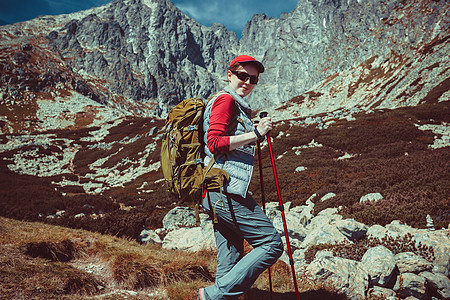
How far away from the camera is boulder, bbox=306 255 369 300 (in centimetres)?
411

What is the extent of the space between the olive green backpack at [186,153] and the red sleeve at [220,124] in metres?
0.17

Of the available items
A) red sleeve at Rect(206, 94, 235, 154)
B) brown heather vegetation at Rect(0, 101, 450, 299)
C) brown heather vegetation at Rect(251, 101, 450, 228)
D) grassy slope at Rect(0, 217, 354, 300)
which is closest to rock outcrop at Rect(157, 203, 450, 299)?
brown heather vegetation at Rect(0, 101, 450, 299)

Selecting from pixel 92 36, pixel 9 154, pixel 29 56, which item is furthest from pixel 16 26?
pixel 9 154

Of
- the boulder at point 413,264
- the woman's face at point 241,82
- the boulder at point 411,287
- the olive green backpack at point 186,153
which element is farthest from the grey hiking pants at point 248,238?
the boulder at point 413,264

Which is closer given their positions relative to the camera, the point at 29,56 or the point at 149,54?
the point at 29,56

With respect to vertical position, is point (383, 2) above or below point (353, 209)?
above

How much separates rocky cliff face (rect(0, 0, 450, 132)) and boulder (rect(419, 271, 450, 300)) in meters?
33.9

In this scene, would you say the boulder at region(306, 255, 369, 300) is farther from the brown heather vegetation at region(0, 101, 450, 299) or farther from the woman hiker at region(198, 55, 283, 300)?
the woman hiker at region(198, 55, 283, 300)

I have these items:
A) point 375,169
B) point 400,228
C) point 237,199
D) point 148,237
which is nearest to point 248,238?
point 237,199

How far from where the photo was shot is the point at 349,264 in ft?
14.9

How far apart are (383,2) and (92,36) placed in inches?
6070

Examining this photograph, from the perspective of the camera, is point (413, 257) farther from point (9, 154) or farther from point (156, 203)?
point (9, 154)

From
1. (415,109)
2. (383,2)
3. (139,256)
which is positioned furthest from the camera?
(383,2)

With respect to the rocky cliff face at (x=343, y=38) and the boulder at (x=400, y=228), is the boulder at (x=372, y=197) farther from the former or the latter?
the rocky cliff face at (x=343, y=38)
